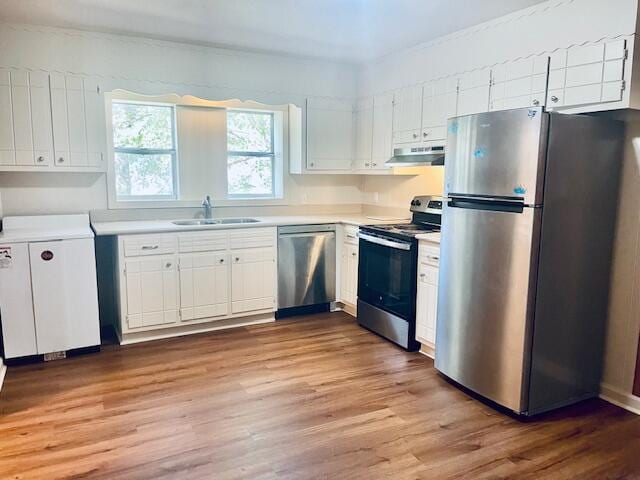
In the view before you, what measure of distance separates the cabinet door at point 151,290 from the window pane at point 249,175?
1.19 m

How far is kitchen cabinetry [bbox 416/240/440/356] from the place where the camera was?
333 centimetres

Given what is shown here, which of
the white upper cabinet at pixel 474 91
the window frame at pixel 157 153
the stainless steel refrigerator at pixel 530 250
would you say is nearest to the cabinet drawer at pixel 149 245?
the window frame at pixel 157 153

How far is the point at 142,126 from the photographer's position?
4211mm

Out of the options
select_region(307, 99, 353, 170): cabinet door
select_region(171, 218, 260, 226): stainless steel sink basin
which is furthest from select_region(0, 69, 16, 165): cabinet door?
select_region(307, 99, 353, 170): cabinet door

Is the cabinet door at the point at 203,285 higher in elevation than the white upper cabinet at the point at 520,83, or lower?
lower

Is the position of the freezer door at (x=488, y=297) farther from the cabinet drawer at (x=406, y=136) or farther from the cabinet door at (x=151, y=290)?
the cabinet door at (x=151, y=290)

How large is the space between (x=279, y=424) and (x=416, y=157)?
2430 mm

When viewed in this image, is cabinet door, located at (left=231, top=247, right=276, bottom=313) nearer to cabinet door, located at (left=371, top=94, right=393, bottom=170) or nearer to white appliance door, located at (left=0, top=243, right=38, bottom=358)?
cabinet door, located at (left=371, top=94, right=393, bottom=170)

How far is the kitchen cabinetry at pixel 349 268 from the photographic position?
4.29 meters

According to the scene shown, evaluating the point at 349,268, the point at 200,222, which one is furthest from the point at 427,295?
the point at 200,222

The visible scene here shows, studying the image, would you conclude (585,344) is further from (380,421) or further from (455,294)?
(380,421)

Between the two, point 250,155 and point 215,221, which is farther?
point 250,155

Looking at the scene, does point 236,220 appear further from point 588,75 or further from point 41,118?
point 588,75

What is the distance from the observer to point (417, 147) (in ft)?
13.1
